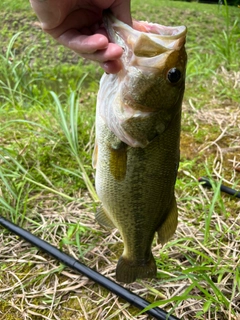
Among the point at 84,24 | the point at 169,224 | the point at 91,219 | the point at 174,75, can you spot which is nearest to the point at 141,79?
the point at 174,75

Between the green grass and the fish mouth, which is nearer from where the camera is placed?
the fish mouth

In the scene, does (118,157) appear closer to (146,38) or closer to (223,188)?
(146,38)

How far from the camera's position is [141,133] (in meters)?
1.46

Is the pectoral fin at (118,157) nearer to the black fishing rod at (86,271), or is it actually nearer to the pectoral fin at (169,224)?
the pectoral fin at (169,224)

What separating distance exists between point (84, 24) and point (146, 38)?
0.45 metres

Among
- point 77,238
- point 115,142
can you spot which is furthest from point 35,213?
point 115,142

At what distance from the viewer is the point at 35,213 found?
253 centimetres

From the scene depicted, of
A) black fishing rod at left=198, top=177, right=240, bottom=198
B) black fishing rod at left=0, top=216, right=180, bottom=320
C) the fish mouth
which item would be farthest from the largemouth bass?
black fishing rod at left=198, top=177, right=240, bottom=198

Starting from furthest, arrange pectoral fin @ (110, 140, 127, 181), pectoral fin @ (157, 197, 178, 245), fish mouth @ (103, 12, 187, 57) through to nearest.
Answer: pectoral fin @ (157, 197, 178, 245) < pectoral fin @ (110, 140, 127, 181) < fish mouth @ (103, 12, 187, 57)

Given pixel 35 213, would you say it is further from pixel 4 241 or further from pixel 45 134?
pixel 45 134

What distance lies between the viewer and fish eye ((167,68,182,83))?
1384 mm

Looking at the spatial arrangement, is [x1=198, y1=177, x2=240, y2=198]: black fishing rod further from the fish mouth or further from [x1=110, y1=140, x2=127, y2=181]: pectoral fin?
the fish mouth

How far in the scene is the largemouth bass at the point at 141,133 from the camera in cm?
138

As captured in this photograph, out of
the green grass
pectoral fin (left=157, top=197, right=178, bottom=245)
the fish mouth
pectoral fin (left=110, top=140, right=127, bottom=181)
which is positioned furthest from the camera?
the green grass
